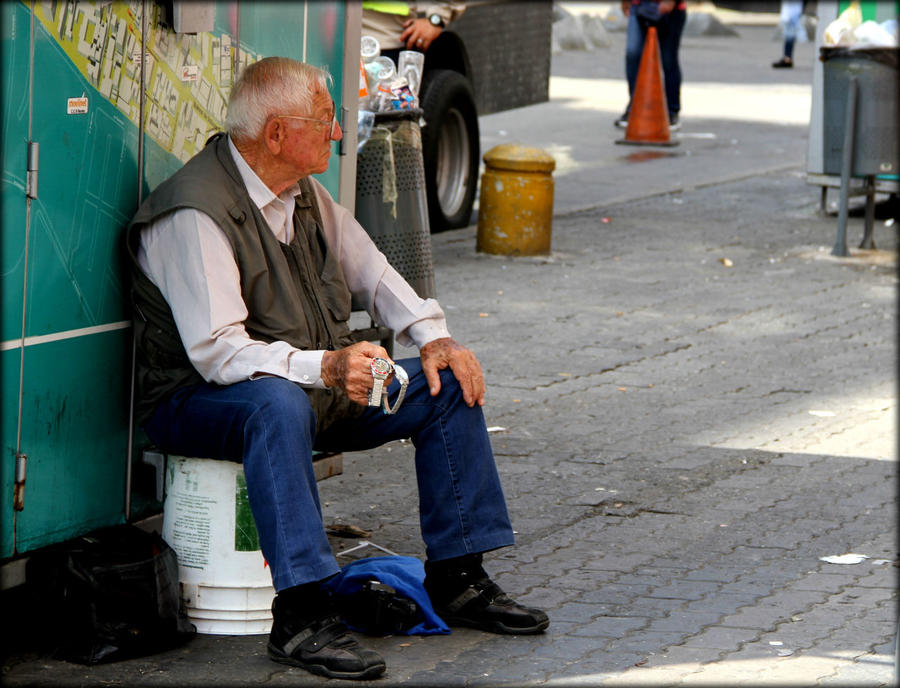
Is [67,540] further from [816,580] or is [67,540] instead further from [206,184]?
[816,580]

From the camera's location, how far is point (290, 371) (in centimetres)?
374

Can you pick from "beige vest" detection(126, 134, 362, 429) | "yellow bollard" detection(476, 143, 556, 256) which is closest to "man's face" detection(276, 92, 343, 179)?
"beige vest" detection(126, 134, 362, 429)

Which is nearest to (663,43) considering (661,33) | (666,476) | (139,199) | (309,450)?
(661,33)

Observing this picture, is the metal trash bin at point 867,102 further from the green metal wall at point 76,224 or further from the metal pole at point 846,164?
the green metal wall at point 76,224

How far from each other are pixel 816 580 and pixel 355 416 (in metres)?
1.46

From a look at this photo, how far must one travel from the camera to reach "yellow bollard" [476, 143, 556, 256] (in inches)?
363

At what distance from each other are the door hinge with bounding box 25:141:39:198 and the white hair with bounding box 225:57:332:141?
601 mm

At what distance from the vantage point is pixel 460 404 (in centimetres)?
400

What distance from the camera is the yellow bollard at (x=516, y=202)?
9219 mm

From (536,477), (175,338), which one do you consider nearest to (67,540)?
(175,338)

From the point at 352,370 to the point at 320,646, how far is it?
668 millimetres

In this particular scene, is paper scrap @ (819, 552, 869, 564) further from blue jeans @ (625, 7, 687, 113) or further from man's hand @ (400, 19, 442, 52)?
blue jeans @ (625, 7, 687, 113)

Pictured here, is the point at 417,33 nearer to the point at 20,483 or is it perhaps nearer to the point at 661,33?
the point at 20,483

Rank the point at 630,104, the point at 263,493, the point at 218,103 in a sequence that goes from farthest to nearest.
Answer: the point at 630,104 → the point at 218,103 → the point at 263,493
